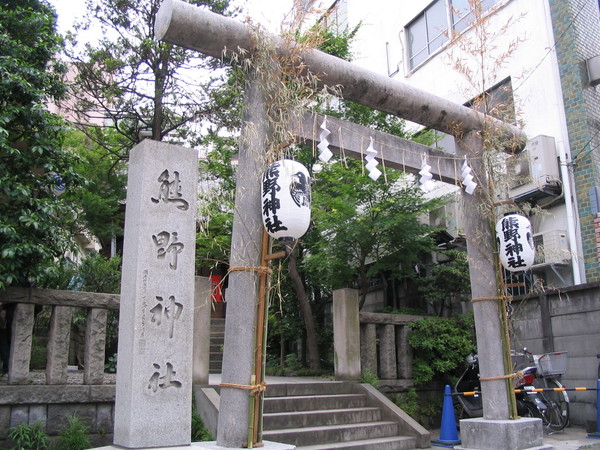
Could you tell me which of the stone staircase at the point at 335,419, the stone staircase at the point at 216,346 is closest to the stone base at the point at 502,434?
the stone staircase at the point at 335,419

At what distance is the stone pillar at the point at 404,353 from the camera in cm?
1173

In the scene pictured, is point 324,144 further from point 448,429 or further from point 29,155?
point 448,429

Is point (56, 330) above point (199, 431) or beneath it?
above

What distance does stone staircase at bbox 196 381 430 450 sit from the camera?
8570mm

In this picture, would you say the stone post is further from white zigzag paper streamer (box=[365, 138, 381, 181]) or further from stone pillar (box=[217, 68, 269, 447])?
stone pillar (box=[217, 68, 269, 447])

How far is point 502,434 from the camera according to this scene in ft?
25.9

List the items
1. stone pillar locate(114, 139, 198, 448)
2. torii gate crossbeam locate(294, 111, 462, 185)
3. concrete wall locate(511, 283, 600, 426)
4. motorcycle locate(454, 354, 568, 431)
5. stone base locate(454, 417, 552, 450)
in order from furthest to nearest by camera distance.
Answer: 1. concrete wall locate(511, 283, 600, 426)
2. motorcycle locate(454, 354, 568, 431)
3. stone base locate(454, 417, 552, 450)
4. torii gate crossbeam locate(294, 111, 462, 185)
5. stone pillar locate(114, 139, 198, 448)

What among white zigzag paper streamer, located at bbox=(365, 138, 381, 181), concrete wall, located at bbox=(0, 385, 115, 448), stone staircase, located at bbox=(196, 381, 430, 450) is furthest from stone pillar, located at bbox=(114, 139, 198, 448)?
stone staircase, located at bbox=(196, 381, 430, 450)

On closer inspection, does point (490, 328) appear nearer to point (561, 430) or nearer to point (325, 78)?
point (561, 430)

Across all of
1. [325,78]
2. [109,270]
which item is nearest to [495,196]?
[325,78]

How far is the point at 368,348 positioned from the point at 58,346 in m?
6.05

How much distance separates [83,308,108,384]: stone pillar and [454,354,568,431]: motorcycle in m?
6.36

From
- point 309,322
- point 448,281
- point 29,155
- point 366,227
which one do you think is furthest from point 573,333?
point 29,155

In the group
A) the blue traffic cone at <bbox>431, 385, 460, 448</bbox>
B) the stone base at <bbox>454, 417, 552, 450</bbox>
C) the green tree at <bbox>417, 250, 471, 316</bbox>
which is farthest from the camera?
the green tree at <bbox>417, 250, 471, 316</bbox>
